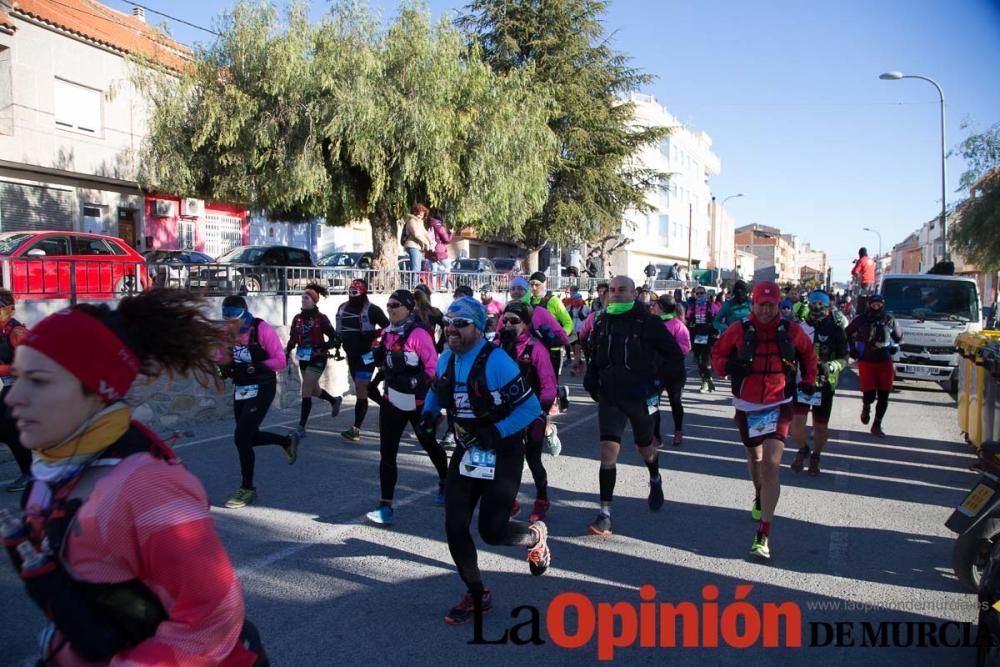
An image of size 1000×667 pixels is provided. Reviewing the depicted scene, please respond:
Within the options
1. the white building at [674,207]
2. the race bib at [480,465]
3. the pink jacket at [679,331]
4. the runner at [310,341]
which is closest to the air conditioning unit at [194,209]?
the runner at [310,341]

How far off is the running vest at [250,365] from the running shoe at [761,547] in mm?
4045

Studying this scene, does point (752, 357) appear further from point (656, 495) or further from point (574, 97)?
point (574, 97)

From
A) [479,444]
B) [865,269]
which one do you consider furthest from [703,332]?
[479,444]

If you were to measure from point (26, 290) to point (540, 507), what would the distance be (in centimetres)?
700

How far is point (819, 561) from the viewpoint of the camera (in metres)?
5.27

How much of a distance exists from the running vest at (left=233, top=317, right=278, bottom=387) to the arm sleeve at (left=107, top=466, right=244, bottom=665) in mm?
4813

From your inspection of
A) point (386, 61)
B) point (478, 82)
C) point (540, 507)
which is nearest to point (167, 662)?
point (540, 507)

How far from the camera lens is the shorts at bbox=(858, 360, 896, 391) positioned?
934cm

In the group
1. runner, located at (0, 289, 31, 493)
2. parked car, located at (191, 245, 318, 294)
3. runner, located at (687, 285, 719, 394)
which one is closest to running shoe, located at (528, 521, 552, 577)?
runner, located at (0, 289, 31, 493)

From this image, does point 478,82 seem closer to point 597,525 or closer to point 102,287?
point 102,287

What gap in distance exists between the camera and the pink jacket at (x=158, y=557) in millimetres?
1638

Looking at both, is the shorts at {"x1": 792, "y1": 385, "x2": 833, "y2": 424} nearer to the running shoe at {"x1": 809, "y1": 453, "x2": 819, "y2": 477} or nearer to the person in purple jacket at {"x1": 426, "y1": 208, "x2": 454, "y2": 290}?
the running shoe at {"x1": 809, "y1": 453, "x2": 819, "y2": 477}

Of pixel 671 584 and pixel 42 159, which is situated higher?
pixel 42 159

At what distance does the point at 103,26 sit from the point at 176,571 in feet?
86.3
